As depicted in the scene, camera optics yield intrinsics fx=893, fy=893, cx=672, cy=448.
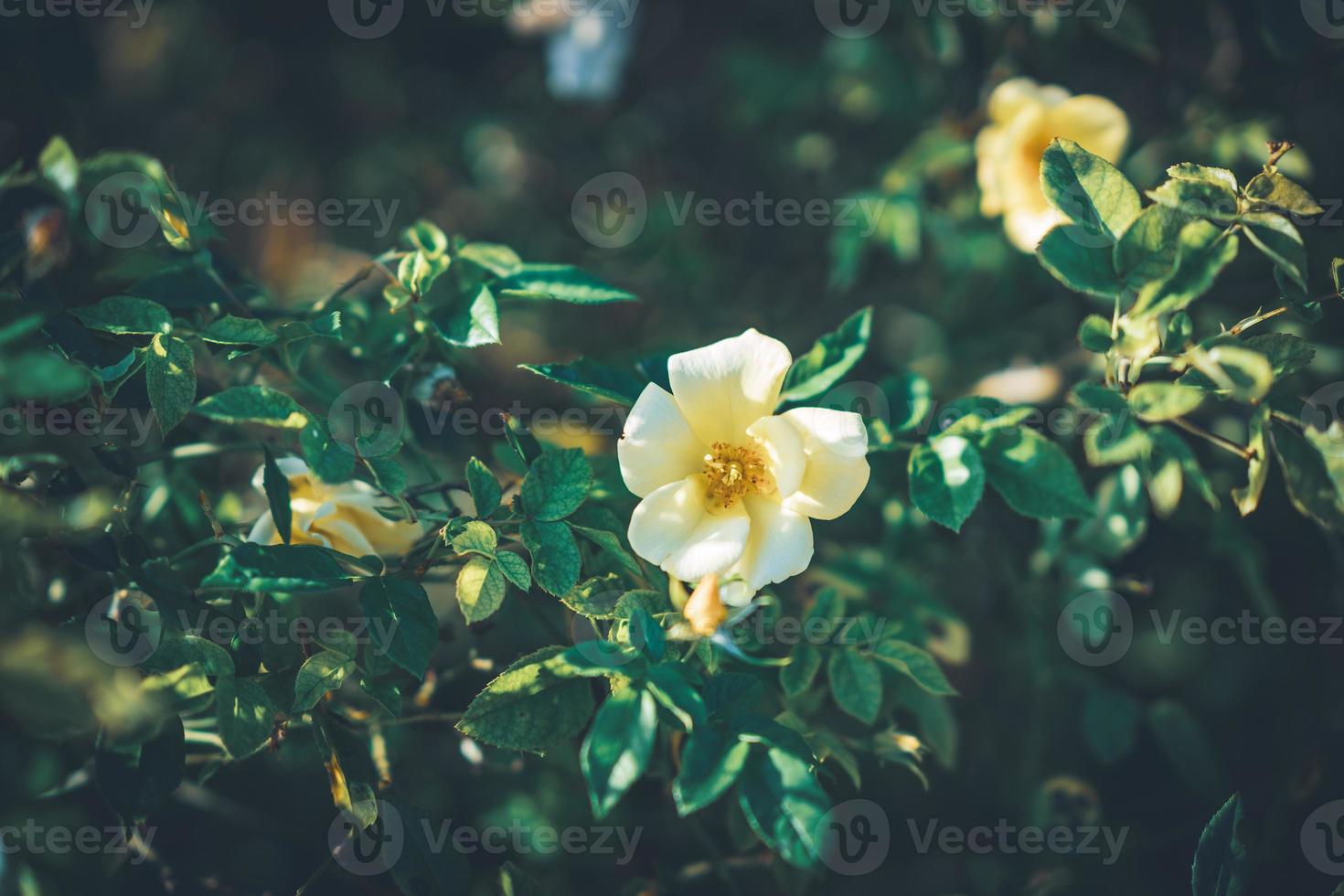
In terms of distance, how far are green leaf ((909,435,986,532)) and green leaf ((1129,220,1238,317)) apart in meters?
0.31

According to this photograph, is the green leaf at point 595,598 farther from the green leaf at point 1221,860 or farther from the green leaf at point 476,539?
the green leaf at point 1221,860

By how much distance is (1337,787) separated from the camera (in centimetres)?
166

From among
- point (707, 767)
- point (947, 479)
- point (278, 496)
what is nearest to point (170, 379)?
point (278, 496)

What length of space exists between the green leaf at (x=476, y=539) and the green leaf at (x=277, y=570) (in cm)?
16

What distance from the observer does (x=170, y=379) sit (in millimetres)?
1224

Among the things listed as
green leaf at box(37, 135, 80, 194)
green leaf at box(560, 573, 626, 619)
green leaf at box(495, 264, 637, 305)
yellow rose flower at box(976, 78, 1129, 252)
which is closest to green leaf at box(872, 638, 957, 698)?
green leaf at box(560, 573, 626, 619)

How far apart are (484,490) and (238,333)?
41 centimetres

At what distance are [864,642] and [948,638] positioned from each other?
0.55 meters

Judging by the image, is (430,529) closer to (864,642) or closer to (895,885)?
(864,642)

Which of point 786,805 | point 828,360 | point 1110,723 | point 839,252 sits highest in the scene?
point 839,252

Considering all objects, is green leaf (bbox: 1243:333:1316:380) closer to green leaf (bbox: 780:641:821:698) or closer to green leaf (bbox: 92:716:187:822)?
green leaf (bbox: 780:641:821:698)

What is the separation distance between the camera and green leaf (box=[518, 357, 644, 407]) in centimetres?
123

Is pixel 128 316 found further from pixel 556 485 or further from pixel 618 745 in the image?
pixel 618 745

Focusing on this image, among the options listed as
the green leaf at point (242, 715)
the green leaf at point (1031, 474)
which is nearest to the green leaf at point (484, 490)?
the green leaf at point (242, 715)
